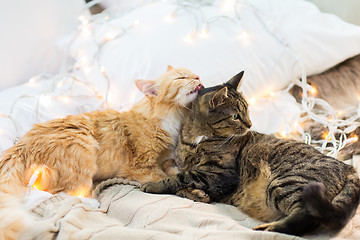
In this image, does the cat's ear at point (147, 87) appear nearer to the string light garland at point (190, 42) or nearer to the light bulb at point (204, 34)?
the string light garland at point (190, 42)

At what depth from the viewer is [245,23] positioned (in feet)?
6.03

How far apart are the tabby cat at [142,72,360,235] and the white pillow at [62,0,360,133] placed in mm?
363

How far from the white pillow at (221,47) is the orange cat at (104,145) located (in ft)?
0.73

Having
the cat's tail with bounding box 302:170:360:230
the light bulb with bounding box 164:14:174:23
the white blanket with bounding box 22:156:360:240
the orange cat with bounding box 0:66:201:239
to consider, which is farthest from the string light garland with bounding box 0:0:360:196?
the white blanket with bounding box 22:156:360:240

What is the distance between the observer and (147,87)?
1440 millimetres

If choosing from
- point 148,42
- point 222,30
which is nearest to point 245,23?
point 222,30

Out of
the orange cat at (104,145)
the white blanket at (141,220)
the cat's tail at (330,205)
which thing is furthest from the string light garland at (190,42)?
the white blanket at (141,220)

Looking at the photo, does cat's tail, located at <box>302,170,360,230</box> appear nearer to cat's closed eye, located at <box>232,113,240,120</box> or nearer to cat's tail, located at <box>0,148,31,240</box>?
cat's closed eye, located at <box>232,113,240,120</box>

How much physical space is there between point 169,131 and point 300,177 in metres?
0.60

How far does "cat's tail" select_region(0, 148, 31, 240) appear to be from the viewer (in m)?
0.90

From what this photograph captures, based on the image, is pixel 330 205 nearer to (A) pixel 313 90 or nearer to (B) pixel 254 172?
(B) pixel 254 172

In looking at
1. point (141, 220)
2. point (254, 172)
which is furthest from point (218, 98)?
point (141, 220)

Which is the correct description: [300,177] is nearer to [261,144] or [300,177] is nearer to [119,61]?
[261,144]

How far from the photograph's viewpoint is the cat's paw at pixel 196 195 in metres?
1.20
